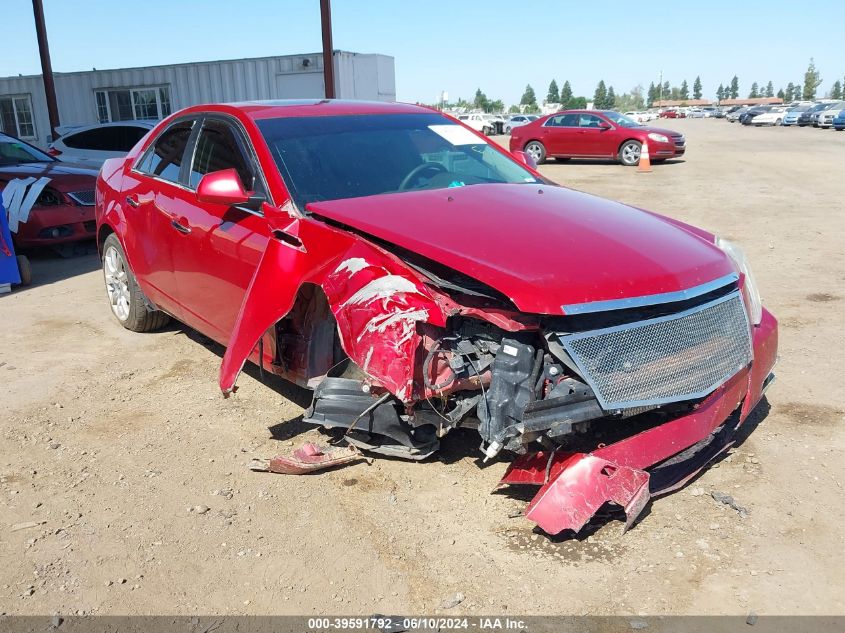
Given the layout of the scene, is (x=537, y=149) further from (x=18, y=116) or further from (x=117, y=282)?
(x=18, y=116)

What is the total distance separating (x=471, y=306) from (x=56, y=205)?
7463 millimetres

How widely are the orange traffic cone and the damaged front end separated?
14708 mm

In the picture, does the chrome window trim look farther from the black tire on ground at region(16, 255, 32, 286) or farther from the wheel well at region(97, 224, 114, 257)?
the black tire on ground at region(16, 255, 32, 286)

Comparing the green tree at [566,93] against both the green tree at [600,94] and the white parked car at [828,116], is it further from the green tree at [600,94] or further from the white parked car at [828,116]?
the white parked car at [828,116]

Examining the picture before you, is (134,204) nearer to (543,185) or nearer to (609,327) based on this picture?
(543,185)

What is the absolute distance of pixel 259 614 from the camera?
8.53 feet

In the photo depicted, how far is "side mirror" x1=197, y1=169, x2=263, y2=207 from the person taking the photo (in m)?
3.73

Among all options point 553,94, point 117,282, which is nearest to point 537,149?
point 117,282

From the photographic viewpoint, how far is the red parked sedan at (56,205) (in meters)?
8.63

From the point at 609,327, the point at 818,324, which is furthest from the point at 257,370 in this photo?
the point at 818,324

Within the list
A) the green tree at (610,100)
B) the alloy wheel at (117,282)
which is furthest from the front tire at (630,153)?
the green tree at (610,100)

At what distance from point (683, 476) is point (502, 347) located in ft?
3.15

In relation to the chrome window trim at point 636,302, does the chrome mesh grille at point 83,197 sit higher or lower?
lower

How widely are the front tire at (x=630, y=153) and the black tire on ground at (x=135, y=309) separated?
50.2 ft
